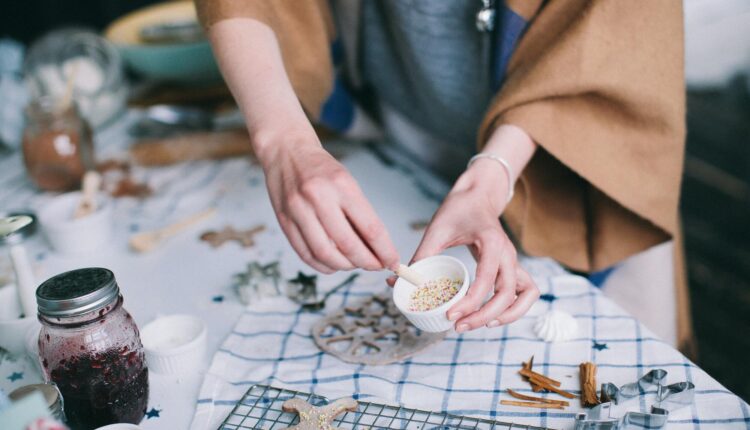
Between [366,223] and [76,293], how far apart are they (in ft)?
0.99

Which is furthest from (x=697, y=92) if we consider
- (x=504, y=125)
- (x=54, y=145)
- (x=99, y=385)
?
(x=99, y=385)

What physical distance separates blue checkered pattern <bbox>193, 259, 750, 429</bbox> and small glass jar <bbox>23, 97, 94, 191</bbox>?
2.13 ft

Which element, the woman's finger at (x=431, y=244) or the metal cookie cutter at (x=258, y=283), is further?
the metal cookie cutter at (x=258, y=283)

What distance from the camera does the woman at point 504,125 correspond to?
74 centimetres

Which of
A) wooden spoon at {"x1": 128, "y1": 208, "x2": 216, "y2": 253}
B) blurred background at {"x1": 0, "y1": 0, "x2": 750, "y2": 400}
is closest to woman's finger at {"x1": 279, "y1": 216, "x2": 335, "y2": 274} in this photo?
wooden spoon at {"x1": 128, "y1": 208, "x2": 216, "y2": 253}

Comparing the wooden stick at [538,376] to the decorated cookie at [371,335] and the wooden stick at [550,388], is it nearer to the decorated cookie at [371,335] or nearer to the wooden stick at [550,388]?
the wooden stick at [550,388]

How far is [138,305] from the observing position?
0.97 meters

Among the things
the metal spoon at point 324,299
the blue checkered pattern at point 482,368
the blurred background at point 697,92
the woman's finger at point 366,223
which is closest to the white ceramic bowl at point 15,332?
the blue checkered pattern at point 482,368

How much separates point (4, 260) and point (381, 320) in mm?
701

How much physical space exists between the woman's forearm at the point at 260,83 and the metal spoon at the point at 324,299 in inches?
9.2

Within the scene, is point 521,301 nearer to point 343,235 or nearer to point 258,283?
point 343,235

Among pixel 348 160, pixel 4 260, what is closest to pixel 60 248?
pixel 4 260

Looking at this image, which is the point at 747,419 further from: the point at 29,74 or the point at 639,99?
the point at 29,74

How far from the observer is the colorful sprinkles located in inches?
29.2
